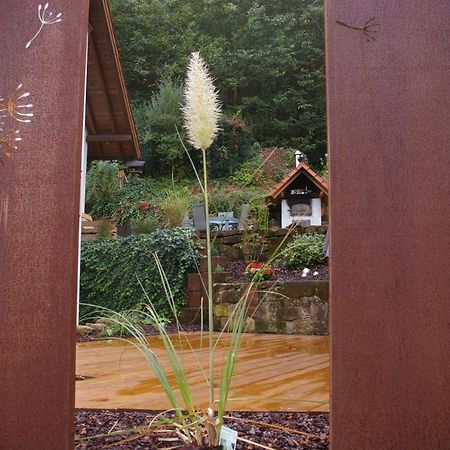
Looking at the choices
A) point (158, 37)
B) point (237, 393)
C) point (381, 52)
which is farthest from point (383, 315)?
point (158, 37)

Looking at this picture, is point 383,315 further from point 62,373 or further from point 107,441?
point 107,441

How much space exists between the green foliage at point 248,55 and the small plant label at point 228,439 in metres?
15.5

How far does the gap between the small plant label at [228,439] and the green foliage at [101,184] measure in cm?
1022

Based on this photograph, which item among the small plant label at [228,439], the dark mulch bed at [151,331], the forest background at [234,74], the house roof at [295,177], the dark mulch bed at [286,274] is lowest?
the dark mulch bed at [151,331]

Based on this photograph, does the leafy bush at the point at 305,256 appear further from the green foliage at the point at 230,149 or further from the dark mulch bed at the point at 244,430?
the green foliage at the point at 230,149

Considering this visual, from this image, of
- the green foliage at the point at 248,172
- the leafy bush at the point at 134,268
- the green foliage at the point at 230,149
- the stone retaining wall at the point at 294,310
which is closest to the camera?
the stone retaining wall at the point at 294,310

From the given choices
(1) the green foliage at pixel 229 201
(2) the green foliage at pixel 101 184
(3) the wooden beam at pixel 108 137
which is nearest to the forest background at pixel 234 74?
(2) the green foliage at pixel 101 184

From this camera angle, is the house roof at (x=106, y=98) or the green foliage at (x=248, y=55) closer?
the house roof at (x=106, y=98)

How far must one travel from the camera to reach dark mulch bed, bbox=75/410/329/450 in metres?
1.16

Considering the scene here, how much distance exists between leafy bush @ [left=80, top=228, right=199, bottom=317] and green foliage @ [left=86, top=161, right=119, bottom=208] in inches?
150

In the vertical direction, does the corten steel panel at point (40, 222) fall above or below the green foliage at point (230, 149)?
below

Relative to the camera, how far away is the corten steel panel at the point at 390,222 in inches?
36.5

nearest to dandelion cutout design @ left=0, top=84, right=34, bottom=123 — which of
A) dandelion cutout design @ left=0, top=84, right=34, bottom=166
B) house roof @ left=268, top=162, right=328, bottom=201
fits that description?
dandelion cutout design @ left=0, top=84, right=34, bottom=166

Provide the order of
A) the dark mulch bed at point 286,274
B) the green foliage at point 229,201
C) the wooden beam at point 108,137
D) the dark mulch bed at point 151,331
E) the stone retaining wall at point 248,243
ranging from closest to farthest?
the dark mulch bed at point 151,331 < the dark mulch bed at point 286,274 < the stone retaining wall at point 248,243 < the wooden beam at point 108,137 < the green foliage at point 229,201
